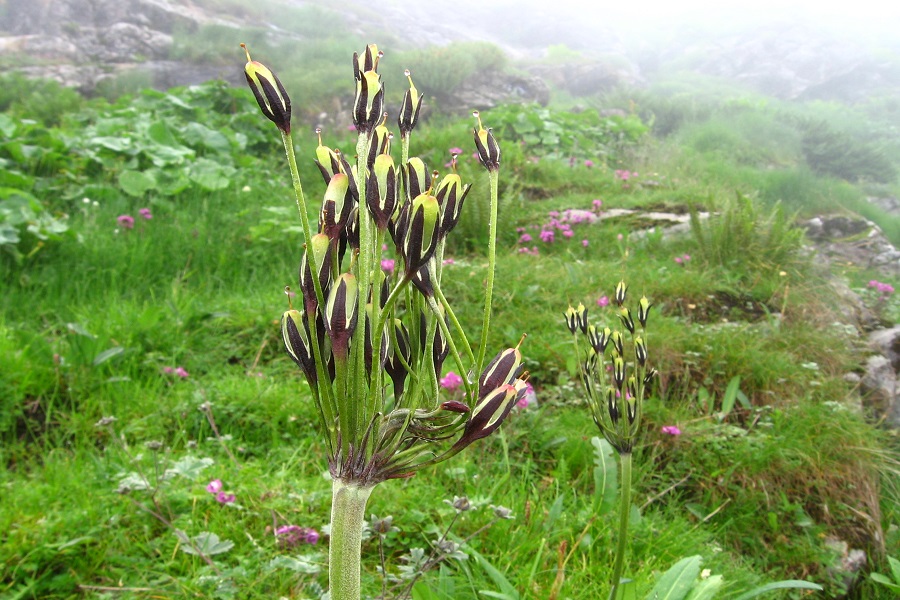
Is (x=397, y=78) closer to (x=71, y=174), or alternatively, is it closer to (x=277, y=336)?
(x=71, y=174)

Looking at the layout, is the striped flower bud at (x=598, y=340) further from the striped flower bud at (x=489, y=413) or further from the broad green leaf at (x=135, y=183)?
the broad green leaf at (x=135, y=183)

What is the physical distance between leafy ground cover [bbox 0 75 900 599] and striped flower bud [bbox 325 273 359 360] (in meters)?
0.80

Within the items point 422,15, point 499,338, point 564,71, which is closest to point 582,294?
point 499,338

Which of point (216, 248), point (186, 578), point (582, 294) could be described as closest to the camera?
point (186, 578)

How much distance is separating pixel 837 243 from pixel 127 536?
23.0 ft

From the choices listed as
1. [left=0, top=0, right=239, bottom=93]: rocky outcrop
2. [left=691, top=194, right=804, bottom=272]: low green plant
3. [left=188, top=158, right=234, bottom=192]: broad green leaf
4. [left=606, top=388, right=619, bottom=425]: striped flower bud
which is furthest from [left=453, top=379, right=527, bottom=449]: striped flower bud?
[left=0, top=0, right=239, bottom=93]: rocky outcrop

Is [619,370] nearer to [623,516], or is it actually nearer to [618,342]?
[618,342]

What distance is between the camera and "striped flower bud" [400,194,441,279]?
0.59m

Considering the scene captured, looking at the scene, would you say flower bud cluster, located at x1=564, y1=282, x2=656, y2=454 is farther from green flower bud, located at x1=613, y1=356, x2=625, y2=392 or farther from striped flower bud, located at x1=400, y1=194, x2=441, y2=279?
striped flower bud, located at x1=400, y1=194, x2=441, y2=279

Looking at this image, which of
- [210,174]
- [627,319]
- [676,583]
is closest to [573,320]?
[627,319]

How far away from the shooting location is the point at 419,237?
1.94ft

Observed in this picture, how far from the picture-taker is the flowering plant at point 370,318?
600 mm

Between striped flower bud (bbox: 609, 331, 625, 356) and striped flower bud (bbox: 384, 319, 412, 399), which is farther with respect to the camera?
striped flower bud (bbox: 609, 331, 625, 356)

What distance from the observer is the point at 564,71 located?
62.3 ft
